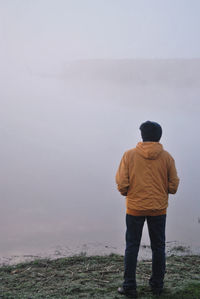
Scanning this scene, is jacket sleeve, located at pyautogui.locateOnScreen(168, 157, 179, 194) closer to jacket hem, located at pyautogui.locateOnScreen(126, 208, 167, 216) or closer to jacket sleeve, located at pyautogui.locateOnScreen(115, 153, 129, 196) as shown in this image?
jacket hem, located at pyautogui.locateOnScreen(126, 208, 167, 216)

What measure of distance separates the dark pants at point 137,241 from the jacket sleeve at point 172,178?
1.23 ft

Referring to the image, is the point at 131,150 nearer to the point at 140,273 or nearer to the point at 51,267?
the point at 140,273

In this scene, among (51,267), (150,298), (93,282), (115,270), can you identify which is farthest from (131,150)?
(51,267)

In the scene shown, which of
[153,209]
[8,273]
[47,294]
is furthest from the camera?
[8,273]

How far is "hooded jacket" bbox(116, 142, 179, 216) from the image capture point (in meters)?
4.05

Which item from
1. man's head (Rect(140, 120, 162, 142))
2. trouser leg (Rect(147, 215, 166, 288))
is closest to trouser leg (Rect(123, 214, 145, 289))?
trouser leg (Rect(147, 215, 166, 288))

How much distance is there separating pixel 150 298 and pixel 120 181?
1.52 m

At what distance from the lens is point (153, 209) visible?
4004mm

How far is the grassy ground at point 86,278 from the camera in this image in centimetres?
446

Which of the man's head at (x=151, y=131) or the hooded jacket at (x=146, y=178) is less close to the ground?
the man's head at (x=151, y=131)

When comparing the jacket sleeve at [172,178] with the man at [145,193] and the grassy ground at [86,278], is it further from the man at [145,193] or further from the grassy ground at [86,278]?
the grassy ground at [86,278]

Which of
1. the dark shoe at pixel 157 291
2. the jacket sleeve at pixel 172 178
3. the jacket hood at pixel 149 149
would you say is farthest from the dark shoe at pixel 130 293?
the jacket hood at pixel 149 149

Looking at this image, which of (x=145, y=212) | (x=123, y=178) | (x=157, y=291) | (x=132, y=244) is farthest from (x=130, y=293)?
(x=123, y=178)

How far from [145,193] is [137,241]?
2.07 ft
